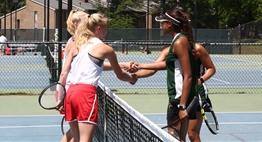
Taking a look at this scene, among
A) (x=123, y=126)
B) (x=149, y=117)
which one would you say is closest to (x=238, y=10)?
(x=149, y=117)

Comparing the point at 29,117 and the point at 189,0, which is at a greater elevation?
the point at 189,0

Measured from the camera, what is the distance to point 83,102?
4934 mm

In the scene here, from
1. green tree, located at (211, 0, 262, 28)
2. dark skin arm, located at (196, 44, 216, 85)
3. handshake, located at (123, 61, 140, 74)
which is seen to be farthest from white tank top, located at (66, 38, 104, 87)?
green tree, located at (211, 0, 262, 28)

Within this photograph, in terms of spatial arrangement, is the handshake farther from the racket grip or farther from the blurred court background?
the blurred court background

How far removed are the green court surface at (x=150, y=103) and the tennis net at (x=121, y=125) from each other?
4.45 m

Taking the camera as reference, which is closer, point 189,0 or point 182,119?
point 182,119

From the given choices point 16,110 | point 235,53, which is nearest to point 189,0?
point 235,53

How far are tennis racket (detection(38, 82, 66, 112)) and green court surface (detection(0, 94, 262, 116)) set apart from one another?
207 inches

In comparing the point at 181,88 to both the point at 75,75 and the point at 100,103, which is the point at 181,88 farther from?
the point at 100,103

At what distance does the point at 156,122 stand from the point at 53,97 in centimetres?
427

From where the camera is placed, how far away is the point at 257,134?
9.05m

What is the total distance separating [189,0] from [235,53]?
26.9 meters

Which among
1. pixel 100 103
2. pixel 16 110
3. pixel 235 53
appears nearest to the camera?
pixel 100 103

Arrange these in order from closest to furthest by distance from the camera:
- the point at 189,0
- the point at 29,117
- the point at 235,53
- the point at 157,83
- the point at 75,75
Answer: the point at 75,75
the point at 29,117
the point at 157,83
the point at 235,53
the point at 189,0
